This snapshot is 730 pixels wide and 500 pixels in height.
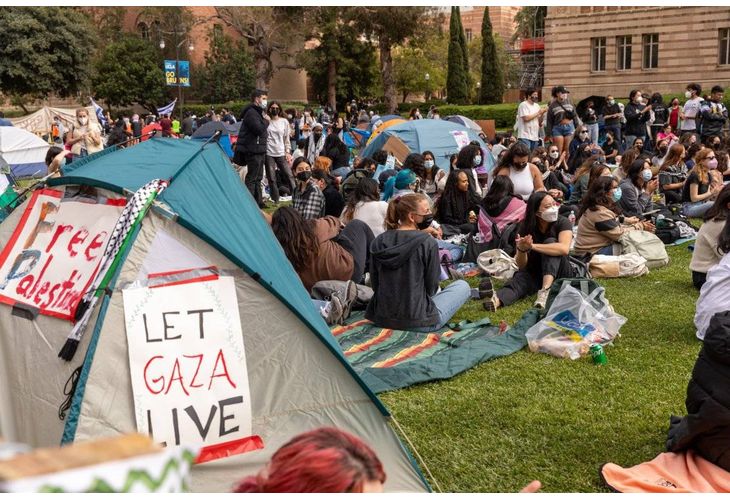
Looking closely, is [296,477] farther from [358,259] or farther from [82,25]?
[82,25]

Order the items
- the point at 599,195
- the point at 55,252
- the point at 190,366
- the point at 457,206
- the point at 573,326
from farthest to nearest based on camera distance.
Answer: the point at 457,206 → the point at 599,195 → the point at 573,326 → the point at 55,252 → the point at 190,366

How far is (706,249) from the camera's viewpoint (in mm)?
6957

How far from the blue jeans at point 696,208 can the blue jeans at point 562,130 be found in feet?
13.9

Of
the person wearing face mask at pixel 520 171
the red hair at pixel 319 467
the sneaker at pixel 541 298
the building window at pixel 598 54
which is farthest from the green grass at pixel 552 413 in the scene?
the building window at pixel 598 54

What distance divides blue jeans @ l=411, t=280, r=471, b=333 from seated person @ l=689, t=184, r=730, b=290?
1982 millimetres

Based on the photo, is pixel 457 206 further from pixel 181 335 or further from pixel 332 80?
pixel 332 80

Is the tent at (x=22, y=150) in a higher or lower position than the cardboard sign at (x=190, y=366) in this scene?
higher

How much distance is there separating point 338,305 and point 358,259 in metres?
0.83

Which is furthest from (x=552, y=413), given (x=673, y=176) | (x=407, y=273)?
(x=673, y=176)

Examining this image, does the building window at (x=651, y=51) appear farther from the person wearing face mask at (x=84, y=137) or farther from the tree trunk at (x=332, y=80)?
the person wearing face mask at (x=84, y=137)

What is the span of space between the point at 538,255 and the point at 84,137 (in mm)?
9899

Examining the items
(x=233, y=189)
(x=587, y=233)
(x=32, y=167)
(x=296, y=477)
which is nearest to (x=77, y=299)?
(x=233, y=189)

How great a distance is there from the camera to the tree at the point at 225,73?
51188 millimetres

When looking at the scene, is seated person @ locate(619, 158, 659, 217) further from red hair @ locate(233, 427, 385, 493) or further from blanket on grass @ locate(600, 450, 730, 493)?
red hair @ locate(233, 427, 385, 493)
